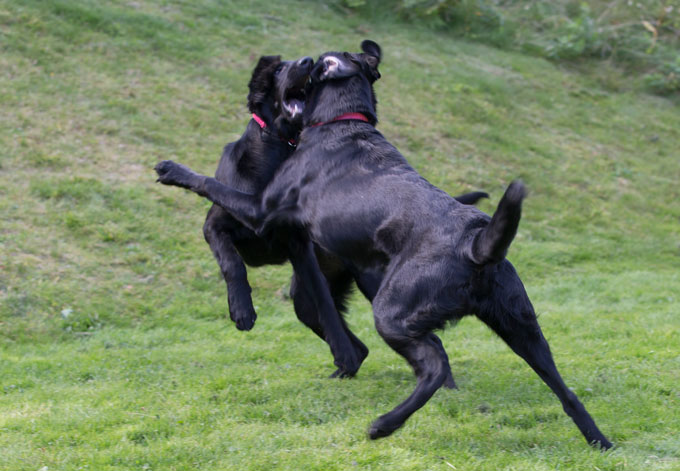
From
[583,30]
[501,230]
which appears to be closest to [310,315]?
[501,230]

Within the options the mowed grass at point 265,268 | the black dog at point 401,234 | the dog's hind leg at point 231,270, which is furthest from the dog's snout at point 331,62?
the mowed grass at point 265,268

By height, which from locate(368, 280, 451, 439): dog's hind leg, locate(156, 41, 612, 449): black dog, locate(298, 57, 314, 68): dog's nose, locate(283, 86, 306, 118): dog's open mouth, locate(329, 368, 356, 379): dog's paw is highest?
locate(298, 57, 314, 68): dog's nose

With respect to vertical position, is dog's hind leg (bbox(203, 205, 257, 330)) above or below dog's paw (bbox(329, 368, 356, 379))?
above

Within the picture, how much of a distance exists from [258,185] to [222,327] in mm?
2757

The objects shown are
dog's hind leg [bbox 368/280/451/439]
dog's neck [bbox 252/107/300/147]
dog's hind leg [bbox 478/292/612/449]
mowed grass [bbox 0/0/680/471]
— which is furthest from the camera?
dog's neck [bbox 252/107/300/147]

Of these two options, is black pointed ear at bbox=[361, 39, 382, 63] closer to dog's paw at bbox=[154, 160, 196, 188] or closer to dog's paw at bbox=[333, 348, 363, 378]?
dog's paw at bbox=[154, 160, 196, 188]

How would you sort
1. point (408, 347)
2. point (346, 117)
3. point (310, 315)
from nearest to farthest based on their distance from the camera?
point (408, 347), point (346, 117), point (310, 315)

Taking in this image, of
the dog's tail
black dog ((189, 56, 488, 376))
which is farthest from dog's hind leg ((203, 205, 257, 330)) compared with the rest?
the dog's tail

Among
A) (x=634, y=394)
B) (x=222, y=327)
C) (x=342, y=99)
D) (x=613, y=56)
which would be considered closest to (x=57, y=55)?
(x=222, y=327)

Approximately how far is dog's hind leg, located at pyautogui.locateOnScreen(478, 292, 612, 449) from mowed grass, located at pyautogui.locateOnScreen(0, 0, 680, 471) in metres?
0.17

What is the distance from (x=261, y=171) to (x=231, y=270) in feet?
2.50

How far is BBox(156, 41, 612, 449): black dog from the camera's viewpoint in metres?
3.80

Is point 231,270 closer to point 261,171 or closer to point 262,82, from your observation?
point 261,171

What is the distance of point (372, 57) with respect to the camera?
5.31 metres
